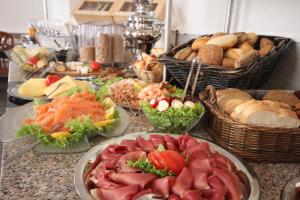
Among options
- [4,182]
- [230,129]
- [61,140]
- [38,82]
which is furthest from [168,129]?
[38,82]

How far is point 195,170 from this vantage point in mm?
559

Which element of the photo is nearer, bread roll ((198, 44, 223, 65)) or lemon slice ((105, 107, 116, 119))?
lemon slice ((105, 107, 116, 119))

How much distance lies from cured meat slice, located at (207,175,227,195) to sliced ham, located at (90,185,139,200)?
13 cm

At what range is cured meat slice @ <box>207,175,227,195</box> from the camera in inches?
20.5

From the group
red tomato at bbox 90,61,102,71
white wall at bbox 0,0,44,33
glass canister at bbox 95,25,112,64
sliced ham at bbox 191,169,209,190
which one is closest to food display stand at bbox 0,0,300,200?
sliced ham at bbox 191,169,209,190

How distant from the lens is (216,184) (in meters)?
0.53

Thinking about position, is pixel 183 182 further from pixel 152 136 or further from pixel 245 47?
pixel 245 47

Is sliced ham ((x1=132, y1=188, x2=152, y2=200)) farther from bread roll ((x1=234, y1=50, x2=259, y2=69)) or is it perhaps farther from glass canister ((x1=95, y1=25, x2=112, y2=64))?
glass canister ((x1=95, y1=25, x2=112, y2=64))

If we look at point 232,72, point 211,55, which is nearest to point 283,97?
point 232,72

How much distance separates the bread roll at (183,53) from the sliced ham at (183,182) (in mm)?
590

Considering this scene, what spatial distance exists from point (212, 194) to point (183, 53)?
66 cm

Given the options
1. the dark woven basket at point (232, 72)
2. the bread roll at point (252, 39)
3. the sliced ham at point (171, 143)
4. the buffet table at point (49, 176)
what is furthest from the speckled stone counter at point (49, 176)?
the bread roll at point (252, 39)

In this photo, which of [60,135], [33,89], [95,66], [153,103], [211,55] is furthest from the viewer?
[95,66]

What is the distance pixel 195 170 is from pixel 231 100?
34 cm
